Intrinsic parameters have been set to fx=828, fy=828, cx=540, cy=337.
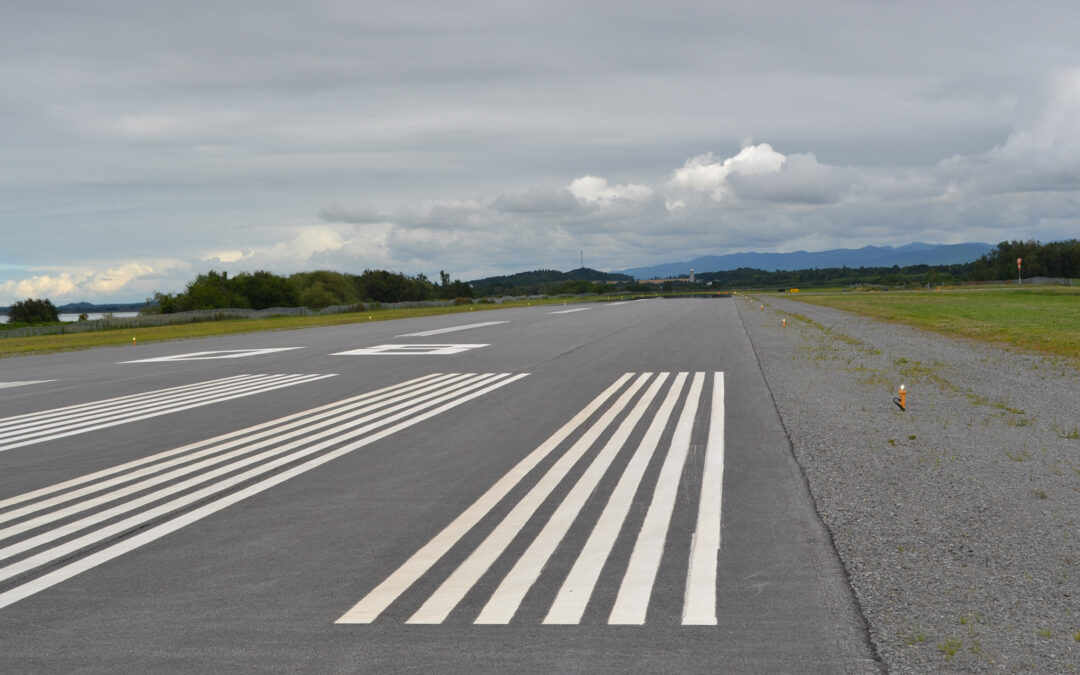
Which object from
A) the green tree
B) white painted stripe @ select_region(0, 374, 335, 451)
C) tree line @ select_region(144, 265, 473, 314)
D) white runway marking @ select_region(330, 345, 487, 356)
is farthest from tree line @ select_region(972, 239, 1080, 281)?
white painted stripe @ select_region(0, 374, 335, 451)

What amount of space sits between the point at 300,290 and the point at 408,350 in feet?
441

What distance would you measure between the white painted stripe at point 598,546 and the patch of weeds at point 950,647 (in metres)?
1.88

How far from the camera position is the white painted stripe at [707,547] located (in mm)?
4742

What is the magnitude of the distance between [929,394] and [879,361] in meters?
5.82

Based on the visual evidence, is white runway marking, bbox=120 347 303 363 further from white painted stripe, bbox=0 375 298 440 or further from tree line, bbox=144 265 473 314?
tree line, bbox=144 265 473 314

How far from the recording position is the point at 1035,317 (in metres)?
36.5

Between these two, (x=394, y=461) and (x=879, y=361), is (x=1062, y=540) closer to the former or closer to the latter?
(x=394, y=461)

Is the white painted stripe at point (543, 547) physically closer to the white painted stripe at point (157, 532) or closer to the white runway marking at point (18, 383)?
the white painted stripe at point (157, 532)

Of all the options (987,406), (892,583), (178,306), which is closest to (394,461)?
(892,583)

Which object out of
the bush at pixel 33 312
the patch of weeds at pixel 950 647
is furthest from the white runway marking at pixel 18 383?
the bush at pixel 33 312

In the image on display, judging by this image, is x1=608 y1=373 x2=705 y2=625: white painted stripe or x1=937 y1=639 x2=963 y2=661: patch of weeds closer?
x1=937 y1=639 x2=963 y2=661: patch of weeds

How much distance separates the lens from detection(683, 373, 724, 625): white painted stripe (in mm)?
4742

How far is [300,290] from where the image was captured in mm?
153625

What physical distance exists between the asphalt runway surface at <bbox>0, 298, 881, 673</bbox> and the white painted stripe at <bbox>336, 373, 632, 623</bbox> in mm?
23
